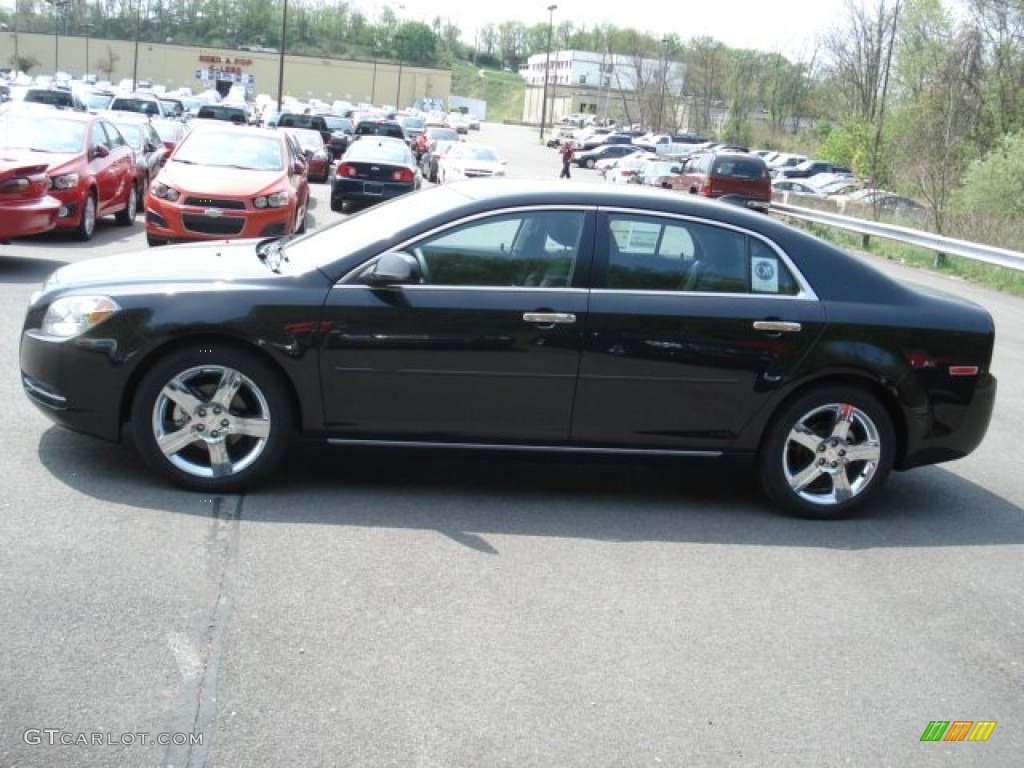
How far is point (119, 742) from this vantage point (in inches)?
138

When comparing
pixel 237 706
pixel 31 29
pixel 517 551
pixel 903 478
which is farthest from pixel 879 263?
pixel 31 29

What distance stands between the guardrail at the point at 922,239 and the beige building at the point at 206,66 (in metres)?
91.9

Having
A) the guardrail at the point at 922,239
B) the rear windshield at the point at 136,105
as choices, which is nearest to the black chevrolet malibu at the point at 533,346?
the guardrail at the point at 922,239

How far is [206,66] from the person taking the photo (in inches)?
4670

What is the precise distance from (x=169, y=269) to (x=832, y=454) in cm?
358

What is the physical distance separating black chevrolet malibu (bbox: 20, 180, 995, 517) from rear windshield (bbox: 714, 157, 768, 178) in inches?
961

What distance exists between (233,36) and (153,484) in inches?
6379

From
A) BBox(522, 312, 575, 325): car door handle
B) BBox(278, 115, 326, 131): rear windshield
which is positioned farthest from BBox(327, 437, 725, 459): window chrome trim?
BBox(278, 115, 326, 131): rear windshield

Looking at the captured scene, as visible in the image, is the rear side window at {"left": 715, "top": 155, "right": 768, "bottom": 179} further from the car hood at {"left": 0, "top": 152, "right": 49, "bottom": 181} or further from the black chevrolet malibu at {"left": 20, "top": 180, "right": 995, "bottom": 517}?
the black chevrolet malibu at {"left": 20, "top": 180, "right": 995, "bottom": 517}

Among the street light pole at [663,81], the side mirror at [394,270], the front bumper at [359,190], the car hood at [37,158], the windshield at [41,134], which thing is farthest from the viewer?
the street light pole at [663,81]

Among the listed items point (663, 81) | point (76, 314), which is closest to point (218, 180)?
point (76, 314)

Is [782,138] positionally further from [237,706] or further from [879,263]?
[237,706]

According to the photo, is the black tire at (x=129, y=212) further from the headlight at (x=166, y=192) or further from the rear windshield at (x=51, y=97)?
the rear windshield at (x=51, y=97)

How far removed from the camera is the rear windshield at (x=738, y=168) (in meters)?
30.1
